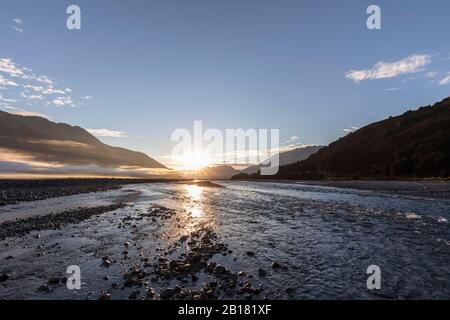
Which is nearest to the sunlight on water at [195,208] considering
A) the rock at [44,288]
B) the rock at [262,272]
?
the rock at [262,272]

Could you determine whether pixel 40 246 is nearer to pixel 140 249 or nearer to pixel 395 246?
pixel 140 249

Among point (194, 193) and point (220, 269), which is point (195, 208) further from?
point (194, 193)

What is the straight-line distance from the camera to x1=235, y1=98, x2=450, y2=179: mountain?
9099cm

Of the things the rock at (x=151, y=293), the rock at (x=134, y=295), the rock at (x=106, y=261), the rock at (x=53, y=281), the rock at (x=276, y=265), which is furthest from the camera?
the rock at (x=106, y=261)

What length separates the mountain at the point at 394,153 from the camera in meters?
91.0

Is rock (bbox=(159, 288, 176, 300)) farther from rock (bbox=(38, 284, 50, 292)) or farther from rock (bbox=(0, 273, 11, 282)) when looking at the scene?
rock (bbox=(0, 273, 11, 282))

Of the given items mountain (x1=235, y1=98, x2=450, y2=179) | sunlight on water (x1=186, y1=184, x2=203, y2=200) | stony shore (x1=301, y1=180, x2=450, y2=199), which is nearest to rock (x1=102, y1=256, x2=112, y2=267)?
sunlight on water (x1=186, y1=184, x2=203, y2=200)

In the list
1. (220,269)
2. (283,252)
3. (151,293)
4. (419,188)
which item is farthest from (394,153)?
(151,293)

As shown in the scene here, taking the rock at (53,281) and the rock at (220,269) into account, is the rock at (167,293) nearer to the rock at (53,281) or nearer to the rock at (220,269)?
the rock at (220,269)

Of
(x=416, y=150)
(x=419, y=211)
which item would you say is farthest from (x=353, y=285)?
(x=416, y=150)

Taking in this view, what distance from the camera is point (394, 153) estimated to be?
111m

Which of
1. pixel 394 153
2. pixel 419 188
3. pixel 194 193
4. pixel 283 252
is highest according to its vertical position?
pixel 394 153
